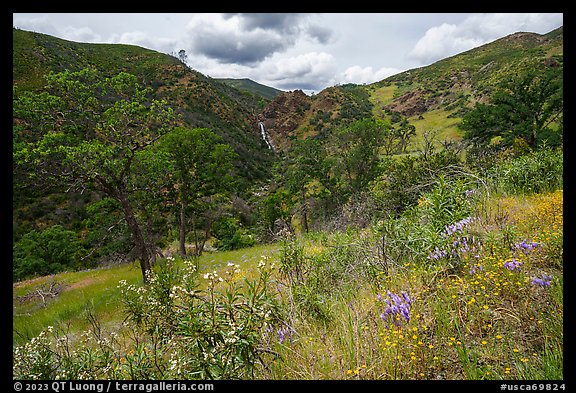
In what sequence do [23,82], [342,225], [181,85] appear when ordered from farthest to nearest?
1. [181,85]
2. [23,82]
3. [342,225]

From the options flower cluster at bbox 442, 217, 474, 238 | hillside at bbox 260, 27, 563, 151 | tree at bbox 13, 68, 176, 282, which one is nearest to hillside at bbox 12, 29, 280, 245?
hillside at bbox 260, 27, 563, 151

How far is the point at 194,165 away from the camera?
19703 millimetres

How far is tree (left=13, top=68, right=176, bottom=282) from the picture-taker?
7.09m

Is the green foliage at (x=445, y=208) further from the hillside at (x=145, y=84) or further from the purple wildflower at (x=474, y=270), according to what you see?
the hillside at (x=145, y=84)

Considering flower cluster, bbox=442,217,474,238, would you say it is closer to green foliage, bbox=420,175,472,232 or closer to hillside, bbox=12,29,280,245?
green foliage, bbox=420,175,472,232

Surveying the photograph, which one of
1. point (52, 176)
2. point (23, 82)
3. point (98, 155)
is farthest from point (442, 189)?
point (23, 82)

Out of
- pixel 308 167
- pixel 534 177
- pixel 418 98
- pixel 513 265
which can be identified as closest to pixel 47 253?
pixel 308 167

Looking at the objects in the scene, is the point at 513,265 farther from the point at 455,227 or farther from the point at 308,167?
the point at 308,167

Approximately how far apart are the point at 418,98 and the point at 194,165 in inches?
2760

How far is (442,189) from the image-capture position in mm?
4238

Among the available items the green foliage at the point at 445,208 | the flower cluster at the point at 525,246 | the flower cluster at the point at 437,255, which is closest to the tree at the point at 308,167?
the green foliage at the point at 445,208

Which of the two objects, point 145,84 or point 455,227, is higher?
point 145,84
